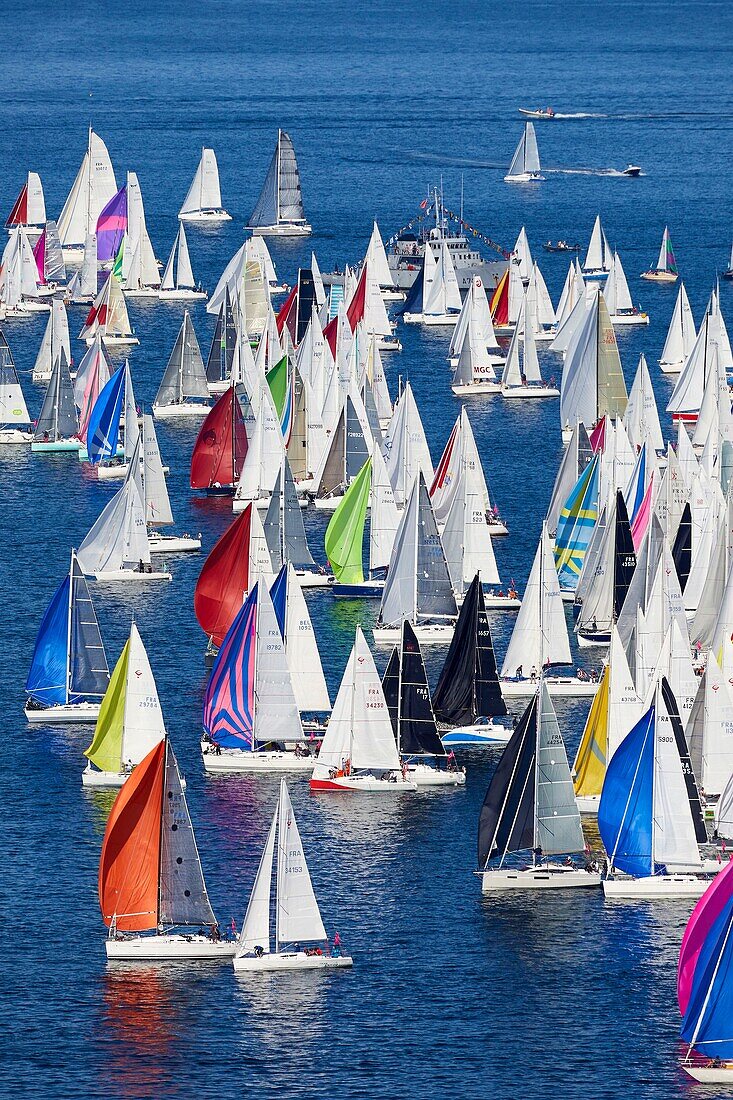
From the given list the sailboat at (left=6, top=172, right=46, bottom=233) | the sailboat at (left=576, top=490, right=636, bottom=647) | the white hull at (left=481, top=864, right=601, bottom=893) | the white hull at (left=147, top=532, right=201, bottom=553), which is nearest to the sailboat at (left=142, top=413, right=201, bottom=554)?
the white hull at (left=147, top=532, right=201, bottom=553)

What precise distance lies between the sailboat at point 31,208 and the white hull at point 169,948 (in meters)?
119

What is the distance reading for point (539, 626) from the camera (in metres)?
90.6

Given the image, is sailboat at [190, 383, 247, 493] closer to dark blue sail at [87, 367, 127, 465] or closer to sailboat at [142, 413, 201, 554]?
dark blue sail at [87, 367, 127, 465]

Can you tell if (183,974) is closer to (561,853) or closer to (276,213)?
(561,853)

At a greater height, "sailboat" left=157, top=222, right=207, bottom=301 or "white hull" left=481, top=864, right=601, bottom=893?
"sailboat" left=157, top=222, right=207, bottom=301

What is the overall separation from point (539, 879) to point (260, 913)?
32.1 feet

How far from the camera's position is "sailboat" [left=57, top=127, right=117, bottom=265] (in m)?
179

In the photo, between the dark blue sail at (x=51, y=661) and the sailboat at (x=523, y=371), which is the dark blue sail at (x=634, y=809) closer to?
the dark blue sail at (x=51, y=661)

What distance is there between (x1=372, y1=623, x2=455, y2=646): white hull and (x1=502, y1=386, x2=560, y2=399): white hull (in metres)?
45.8

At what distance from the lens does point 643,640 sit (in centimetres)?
8606

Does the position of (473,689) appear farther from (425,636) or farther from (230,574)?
(230,574)

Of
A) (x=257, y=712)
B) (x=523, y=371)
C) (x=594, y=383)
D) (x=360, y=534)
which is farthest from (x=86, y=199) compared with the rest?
(x=257, y=712)

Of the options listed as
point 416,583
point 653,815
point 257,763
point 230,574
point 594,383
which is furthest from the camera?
point 594,383

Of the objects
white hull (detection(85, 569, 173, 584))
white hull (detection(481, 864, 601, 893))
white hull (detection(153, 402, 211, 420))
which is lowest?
white hull (detection(481, 864, 601, 893))
